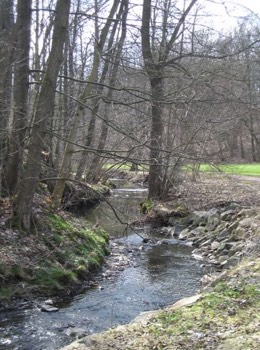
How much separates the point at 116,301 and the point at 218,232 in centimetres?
611

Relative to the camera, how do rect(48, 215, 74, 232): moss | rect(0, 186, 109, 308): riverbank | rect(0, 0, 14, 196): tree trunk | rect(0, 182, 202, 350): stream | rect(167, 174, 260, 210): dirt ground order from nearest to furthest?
1. rect(0, 182, 202, 350): stream
2. rect(0, 186, 109, 308): riverbank
3. rect(0, 0, 14, 196): tree trunk
4. rect(48, 215, 74, 232): moss
5. rect(167, 174, 260, 210): dirt ground

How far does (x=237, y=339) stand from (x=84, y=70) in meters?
15.9

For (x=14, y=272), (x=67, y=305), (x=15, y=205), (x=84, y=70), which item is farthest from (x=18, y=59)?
(x=84, y=70)

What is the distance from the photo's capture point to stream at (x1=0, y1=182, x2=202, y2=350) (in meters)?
6.43

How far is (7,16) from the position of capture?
10.9 meters

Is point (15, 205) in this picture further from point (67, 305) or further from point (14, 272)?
point (67, 305)

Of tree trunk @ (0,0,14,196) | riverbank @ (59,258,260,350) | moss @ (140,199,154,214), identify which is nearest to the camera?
riverbank @ (59,258,260,350)

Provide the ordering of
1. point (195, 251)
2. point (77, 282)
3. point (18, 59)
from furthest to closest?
point (195, 251) < point (18, 59) < point (77, 282)

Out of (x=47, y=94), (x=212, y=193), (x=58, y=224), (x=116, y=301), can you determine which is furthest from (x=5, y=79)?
(x=212, y=193)

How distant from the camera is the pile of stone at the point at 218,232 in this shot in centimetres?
1111

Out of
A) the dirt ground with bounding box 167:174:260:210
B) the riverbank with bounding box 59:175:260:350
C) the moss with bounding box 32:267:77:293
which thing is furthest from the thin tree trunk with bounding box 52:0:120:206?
the riverbank with bounding box 59:175:260:350

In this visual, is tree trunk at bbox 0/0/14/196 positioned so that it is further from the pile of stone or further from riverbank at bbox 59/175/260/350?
the pile of stone

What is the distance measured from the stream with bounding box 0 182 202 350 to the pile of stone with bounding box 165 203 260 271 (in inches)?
21.5

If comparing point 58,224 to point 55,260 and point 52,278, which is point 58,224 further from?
point 52,278
